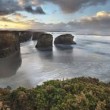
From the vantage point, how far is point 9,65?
62.2ft

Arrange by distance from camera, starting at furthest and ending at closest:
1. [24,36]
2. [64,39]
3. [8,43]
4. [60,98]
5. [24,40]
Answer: [8,43] → [64,39] → [24,40] → [24,36] → [60,98]

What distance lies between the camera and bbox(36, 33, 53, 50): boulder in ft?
58.8

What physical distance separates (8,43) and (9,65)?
1.64 m

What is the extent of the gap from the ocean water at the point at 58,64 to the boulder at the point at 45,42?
0.37 metres

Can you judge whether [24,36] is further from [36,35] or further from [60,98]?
[60,98]

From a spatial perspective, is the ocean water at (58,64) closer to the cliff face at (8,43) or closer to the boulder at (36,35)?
the cliff face at (8,43)

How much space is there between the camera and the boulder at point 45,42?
1792 cm

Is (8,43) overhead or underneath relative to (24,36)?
underneath

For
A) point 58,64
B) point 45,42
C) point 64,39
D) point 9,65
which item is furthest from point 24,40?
point 58,64

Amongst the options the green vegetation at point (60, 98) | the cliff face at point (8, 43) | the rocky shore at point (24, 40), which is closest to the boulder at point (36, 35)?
the rocky shore at point (24, 40)

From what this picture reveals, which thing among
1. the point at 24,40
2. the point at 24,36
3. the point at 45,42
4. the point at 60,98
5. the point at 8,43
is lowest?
the point at 60,98

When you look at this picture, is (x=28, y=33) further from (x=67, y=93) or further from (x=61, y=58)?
(x=67, y=93)

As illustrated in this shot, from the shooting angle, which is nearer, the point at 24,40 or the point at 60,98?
the point at 60,98

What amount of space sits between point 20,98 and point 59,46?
36.9ft
